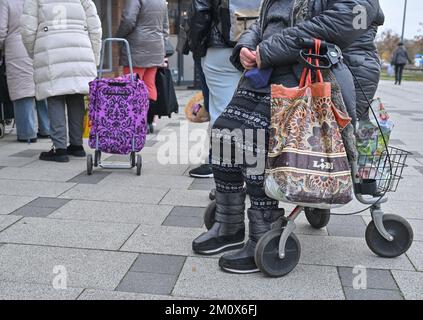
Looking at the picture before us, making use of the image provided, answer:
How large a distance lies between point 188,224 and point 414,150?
14.0 feet

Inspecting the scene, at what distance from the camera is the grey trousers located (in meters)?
5.93

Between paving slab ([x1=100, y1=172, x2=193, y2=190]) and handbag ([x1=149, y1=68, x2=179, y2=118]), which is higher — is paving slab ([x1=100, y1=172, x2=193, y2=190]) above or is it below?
below

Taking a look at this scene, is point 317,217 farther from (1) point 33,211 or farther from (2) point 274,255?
(1) point 33,211

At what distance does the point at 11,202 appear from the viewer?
4.41 metres

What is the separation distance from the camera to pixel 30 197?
15.0ft

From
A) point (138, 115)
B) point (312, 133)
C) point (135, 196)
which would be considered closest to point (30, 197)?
point (135, 196)

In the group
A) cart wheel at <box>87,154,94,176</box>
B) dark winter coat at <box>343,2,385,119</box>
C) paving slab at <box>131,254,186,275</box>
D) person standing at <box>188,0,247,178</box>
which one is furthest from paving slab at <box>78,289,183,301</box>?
cart wheel at <box>87,154,94,176</box>

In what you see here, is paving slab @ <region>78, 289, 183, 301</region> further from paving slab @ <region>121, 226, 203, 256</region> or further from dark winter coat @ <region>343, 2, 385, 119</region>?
dark winter coat @ <region>343, 2, 385, 119</region>

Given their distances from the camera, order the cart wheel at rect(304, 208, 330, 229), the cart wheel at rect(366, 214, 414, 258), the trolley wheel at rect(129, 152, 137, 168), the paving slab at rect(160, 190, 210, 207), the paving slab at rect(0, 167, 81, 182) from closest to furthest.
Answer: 1. the cart wheel at rect(366, 214, 414, 258)
2. the cart wheel at rect(304, 208, 330, 229)
3. the paving slab at rect(160, 190, 210, 207)
4. the paving slab at rect(0, 167, 81, 182)
5. the trolley wheel at rect(129, 152, 137, 168)

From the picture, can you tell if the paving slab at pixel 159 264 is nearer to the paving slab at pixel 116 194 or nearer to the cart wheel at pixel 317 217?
the cart wheel at pixel 317 217

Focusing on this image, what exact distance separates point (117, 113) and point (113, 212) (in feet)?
4.64

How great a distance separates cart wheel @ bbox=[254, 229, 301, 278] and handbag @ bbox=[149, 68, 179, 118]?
481 centimetres

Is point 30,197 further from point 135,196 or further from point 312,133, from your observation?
point 312,133
